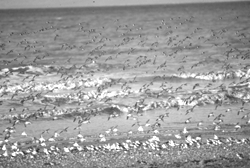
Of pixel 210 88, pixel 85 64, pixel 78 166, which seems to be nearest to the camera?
pixel 78 166

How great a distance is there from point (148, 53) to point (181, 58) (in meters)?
5.29

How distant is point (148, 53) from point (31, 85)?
19.9m

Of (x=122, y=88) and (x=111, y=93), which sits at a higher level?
(x=111, y=93)

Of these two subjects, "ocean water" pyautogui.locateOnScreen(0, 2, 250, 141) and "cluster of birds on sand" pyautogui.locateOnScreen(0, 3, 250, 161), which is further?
"ocean water" pyautogui.locateOnScreen(0, 2, 250, 141)

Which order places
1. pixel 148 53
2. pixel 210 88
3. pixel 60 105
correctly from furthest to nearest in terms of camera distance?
pixel 148 53 < pixel 210 88 < pixel 60 105

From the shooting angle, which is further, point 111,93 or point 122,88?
point 122,88

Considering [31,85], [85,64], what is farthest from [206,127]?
[85,64]

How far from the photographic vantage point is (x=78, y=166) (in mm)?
17578

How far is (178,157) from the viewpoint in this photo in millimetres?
18172

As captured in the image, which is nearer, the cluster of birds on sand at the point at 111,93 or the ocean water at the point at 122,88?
the cluster of birds on sand at the point at 111,93

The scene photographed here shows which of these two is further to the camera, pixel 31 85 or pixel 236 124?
pixel 31 85

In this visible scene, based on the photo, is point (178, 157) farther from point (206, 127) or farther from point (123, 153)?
point (206, 127)

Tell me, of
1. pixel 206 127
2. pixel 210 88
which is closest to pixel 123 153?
pixel 206 127

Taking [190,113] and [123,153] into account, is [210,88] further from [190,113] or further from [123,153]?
[123,153]
